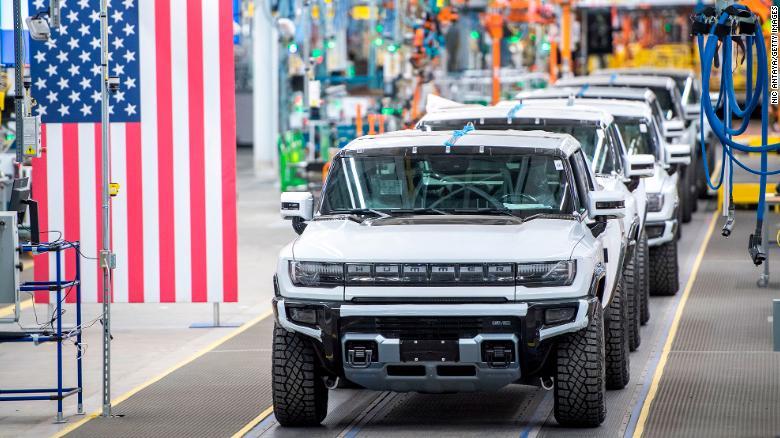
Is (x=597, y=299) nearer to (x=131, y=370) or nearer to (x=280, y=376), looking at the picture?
(x=280, y=376)

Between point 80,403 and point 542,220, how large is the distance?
9.96 ft

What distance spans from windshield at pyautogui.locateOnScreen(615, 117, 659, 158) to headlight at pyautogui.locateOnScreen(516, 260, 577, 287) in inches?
277

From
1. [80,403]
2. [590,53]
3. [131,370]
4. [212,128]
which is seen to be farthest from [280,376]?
[590,53]

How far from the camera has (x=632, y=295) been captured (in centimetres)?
1094

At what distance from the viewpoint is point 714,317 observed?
12.9 meters

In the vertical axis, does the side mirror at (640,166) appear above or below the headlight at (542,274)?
above

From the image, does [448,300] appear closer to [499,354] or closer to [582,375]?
[499,354]

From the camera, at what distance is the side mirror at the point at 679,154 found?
45.2 feet

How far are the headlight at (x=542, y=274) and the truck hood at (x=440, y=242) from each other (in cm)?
4

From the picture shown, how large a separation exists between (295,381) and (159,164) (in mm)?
4062

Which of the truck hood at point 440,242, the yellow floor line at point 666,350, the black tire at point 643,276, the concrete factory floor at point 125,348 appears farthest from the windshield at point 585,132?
the truck hood at point 440,242

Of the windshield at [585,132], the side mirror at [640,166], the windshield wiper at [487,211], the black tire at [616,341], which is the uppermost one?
the windshield at [585,132]

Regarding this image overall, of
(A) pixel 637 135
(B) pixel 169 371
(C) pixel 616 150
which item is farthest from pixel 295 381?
(A) pixel 637 135

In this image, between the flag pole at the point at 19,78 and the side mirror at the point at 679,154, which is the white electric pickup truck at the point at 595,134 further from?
the flag pole at the point at 19,78
